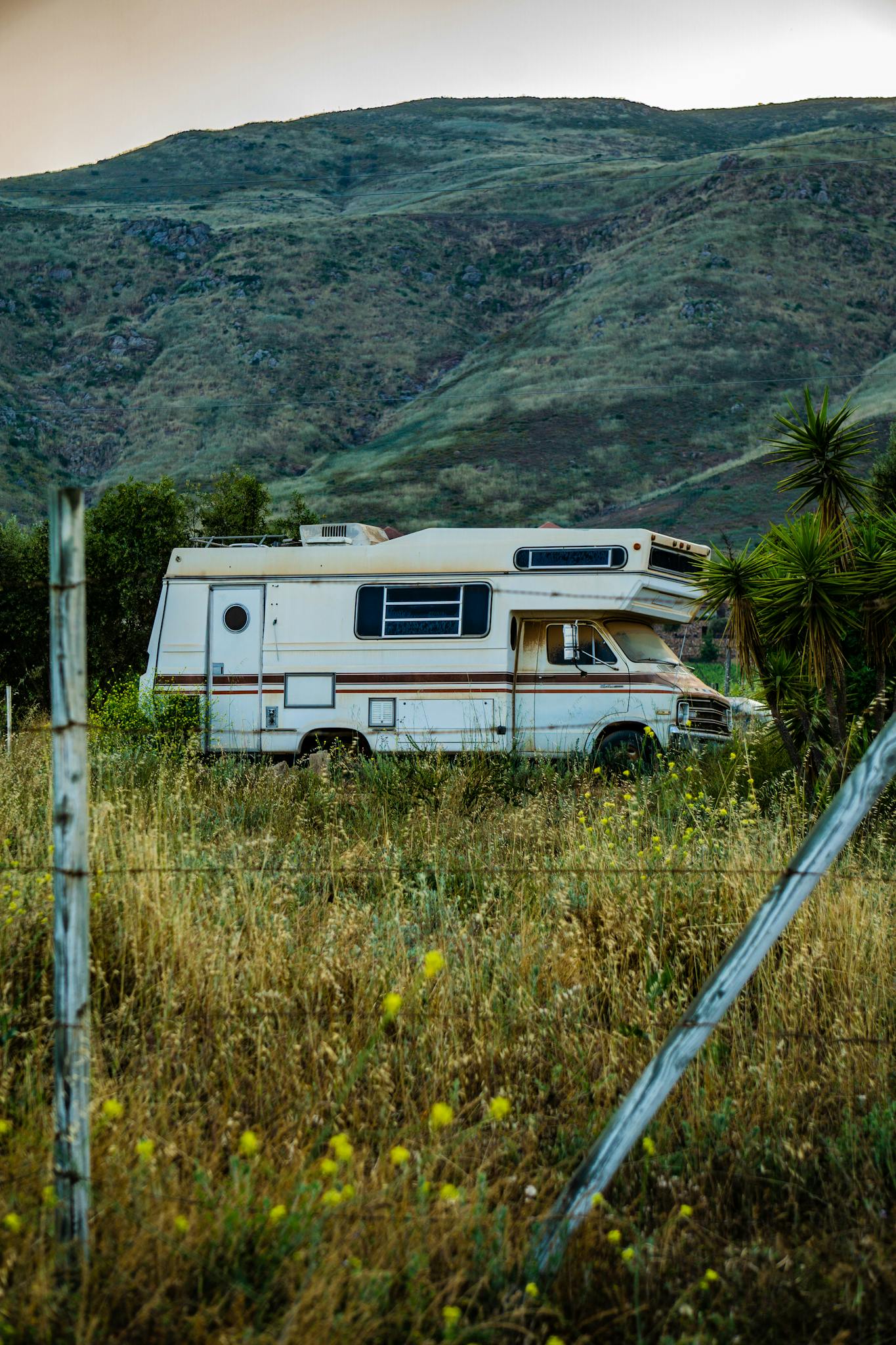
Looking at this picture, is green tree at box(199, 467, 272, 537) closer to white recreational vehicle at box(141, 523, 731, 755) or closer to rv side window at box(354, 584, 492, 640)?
white recreational vehicle at box(141, 523, 731, 755)

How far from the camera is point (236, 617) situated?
522 inches

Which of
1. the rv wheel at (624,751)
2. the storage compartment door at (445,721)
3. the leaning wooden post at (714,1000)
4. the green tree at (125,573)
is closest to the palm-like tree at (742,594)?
the rv wheel at (624,751)

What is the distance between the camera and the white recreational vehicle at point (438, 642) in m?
12.5

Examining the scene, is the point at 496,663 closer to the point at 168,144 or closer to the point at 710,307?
the point at 710,307

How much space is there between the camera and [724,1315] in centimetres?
301

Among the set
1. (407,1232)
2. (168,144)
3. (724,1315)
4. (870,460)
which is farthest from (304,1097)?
(168,144)

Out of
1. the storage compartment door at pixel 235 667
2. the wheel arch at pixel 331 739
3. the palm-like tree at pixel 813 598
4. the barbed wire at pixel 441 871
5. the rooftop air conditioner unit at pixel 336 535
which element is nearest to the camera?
the barbed wire at pixel 441 871

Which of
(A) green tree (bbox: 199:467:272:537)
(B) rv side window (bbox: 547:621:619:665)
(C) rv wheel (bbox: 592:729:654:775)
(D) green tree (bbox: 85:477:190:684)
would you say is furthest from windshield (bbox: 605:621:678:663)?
(A) green tree (bbox: 199:467:272:537)

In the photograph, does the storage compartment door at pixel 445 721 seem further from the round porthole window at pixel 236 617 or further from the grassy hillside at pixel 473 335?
the grassy hillside at pixel 473 335

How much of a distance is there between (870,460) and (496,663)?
117 feet

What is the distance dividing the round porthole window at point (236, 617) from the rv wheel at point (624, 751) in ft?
14.4

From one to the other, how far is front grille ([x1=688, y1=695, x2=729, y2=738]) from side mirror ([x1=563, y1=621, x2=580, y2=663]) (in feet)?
4.44

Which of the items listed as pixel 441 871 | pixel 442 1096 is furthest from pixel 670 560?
pixel 442 1096

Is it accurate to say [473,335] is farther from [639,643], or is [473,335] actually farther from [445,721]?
[445,721]
